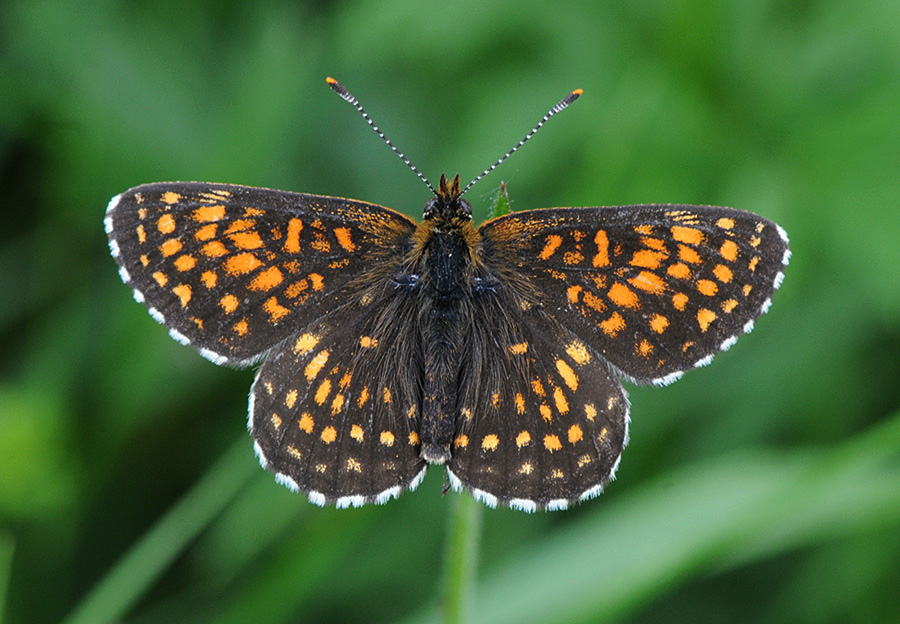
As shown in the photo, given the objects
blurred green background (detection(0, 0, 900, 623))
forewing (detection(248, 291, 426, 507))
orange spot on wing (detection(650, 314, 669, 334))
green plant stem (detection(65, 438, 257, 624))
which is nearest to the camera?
forewing (detection(248, 291, 426, 507))

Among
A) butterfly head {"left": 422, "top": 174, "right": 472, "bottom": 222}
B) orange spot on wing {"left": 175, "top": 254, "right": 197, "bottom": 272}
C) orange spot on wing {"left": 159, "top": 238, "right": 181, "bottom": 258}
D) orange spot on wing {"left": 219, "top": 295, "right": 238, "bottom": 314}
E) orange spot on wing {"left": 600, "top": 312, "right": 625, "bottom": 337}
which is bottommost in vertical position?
orange spot on wing {"left": 600, "top": 312, "right": 625, "bottom": 337}

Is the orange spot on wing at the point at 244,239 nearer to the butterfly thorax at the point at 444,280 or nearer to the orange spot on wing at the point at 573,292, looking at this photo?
the butterfly thorax at the point at 444,280

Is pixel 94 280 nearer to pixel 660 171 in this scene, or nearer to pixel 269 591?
pixel 269 591

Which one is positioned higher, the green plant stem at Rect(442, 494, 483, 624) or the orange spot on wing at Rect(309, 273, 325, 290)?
the orange spot on wing at Rect(309, 273, 325, 290)

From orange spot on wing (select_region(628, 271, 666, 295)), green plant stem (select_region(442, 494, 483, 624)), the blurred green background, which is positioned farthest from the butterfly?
the blurred green background

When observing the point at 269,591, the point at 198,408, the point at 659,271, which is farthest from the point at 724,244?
the point at 198,408

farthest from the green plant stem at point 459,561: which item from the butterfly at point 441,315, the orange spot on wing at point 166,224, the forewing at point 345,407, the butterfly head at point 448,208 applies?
the orange spot on wing at point 166,224

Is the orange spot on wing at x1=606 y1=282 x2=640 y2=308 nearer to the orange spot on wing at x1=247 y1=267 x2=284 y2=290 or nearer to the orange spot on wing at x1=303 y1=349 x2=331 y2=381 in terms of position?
the orange spot on wing at x1=303 y1=349 x2=331 y2=381
